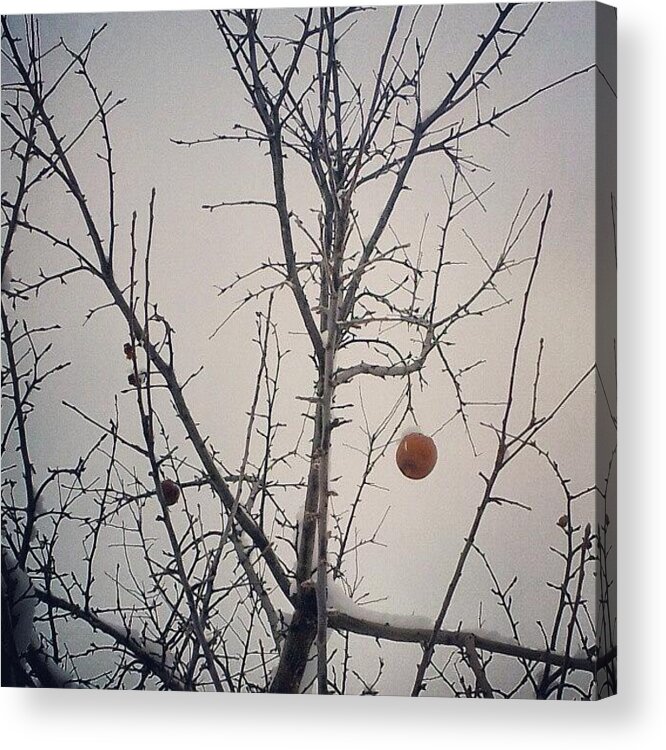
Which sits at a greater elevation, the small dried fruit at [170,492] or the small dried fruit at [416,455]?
the small dried fruit at [416,455]

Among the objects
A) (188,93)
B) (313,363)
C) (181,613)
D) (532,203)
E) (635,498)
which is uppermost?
(188,93)

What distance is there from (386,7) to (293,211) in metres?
0.37

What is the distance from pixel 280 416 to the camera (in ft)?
8.50

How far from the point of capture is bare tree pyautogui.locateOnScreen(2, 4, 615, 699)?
252 cm

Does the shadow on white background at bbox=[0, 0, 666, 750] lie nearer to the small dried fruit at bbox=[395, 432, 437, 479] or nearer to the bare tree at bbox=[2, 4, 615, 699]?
the bare tree at bbox=[2, 4, 615, 699]

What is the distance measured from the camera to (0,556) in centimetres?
267

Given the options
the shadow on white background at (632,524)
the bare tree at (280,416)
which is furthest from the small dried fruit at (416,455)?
the shadow on white background at (632,524)

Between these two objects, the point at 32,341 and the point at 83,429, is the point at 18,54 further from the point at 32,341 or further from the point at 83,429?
the point at 83,429

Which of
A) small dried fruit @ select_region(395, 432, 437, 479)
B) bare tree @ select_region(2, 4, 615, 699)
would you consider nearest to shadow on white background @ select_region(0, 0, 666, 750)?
bare tree @ select_region(2, 4, 615, 699)

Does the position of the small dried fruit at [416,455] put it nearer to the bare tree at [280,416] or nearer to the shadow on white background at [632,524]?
the bare tree at [280,416]

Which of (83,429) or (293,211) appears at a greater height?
(293,211)

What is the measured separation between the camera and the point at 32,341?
8.73 ft

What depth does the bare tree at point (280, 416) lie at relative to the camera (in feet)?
8.28

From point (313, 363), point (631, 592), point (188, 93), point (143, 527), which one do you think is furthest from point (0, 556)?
point (631, 592)
